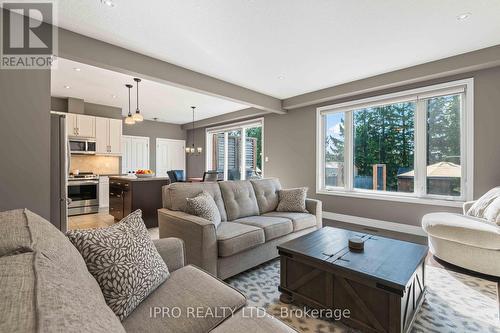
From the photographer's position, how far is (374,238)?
2201 millimetres

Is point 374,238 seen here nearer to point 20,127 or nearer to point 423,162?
point 423,162

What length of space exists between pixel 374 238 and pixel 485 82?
119 inches

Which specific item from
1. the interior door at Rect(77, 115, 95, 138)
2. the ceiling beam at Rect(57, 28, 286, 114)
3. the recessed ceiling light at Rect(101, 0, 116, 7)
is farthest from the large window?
the interior door at Rect(77, 115, 95, 138)

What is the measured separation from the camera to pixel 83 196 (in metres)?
5.39

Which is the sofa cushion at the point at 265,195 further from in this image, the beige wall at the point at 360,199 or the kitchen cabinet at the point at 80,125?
the kitchen cabinet at the point at 80,125

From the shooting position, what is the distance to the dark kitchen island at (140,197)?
402cm

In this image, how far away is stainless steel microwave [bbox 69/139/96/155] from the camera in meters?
5.43

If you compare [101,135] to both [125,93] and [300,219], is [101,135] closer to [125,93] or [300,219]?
[125,93]

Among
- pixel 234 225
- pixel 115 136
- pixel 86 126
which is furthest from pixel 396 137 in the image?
pixel 86 126

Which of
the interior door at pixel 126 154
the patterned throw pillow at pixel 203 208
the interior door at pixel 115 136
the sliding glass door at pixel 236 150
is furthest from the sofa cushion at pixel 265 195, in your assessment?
the interior door at pixel 126 154

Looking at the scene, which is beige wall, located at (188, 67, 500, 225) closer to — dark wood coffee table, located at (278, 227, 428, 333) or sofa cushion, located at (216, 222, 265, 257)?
dark wood coffee table, located at (278, 227, 428, 333)

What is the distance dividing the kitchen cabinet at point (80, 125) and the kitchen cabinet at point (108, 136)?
11 centimetres

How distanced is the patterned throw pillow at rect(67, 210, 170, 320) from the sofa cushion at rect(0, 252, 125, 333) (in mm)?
335

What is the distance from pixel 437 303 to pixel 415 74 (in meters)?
3.22
